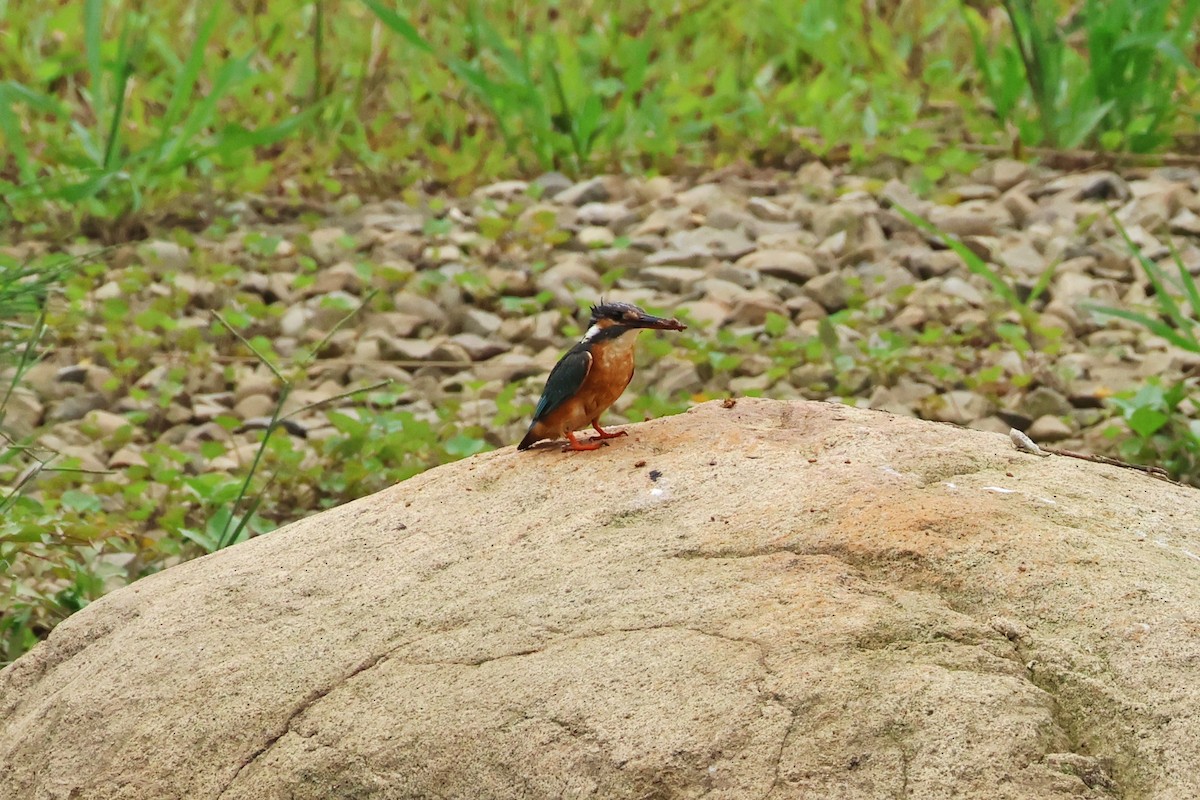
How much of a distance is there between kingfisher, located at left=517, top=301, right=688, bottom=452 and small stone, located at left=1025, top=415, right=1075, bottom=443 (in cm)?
201

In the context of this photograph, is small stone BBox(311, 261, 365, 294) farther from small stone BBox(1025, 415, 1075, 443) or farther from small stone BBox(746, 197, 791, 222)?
small stone BBox(1025, 415, 1075, 443)

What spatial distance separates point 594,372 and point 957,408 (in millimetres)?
2083

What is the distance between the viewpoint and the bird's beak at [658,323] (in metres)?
2.61

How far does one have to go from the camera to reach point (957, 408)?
4496mm

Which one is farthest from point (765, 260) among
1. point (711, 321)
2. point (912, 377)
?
point (912, 377)

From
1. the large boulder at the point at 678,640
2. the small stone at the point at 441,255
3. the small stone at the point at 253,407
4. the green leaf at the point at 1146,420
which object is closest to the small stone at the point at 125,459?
the small stone at the point at 253,407

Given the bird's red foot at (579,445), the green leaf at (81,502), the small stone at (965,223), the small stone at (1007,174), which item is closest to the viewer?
the bird's red foot at (579,445)

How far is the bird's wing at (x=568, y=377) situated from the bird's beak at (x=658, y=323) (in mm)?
104

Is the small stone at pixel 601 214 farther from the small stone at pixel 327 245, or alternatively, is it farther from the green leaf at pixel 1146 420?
the green leaf at pixel 1146 420

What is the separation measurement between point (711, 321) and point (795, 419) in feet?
7.28

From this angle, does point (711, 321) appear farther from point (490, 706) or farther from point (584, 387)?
point (490, 706)

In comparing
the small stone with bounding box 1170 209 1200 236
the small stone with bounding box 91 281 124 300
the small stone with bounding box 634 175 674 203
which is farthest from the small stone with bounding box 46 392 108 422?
the small stone with bounding box 1170 209 1200 236

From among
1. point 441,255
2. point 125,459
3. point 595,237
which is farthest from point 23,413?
point 595,237

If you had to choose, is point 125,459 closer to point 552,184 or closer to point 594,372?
point 552,184
